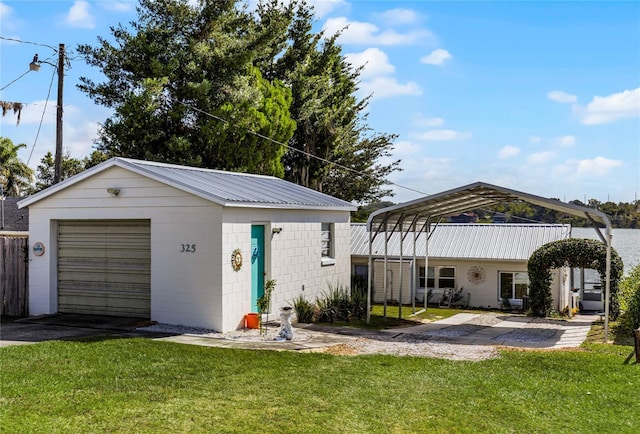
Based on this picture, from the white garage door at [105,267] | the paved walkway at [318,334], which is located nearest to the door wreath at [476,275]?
the paved walkway at [318,334]

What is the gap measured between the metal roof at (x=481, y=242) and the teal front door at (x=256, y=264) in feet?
40.2

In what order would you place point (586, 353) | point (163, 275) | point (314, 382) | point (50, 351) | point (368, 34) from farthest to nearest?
1. point (368, 34)
2. point (163, 275)
3. point (586, 353)
4. point (50, 351)
5. point (314, 382)

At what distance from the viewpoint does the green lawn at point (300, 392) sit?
6762 millimetres

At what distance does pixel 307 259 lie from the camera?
55.6 ft

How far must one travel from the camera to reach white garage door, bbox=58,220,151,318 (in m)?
14.4

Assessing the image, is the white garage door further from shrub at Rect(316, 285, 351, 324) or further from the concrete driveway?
shrub at Rect(316, 285, 351, 324)

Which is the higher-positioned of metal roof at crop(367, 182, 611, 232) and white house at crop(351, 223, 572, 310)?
metal roof at crop(367, 182, 611, 232)

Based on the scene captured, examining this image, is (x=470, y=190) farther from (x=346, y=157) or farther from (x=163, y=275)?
(x=346, y=157)

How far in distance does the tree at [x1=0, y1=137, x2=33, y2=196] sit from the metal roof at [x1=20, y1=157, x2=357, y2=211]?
107 feet

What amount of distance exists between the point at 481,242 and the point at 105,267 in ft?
54.5

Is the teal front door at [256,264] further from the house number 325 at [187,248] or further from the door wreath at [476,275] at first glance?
the door wreath at [476,275]

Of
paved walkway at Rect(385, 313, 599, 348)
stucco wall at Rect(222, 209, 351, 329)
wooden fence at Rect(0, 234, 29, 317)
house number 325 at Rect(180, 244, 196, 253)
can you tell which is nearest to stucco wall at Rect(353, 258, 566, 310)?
paved walkway at Rect(385, 313, 599, 348)

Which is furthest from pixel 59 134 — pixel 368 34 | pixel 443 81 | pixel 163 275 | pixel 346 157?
pixel 346 157

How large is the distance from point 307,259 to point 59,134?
380 inches
